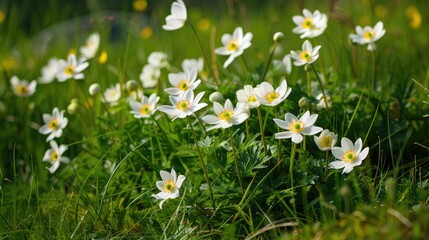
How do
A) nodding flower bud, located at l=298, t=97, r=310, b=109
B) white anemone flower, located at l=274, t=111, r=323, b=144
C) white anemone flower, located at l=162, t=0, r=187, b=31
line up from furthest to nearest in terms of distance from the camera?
1. white anemone flower, located at l=162, t=0, r=187, b=31
2. nodding flower bud, located at l=298, t=97, r=310, b=109
3. white anemone flower, located at l=274, t=111, r=323, b=144

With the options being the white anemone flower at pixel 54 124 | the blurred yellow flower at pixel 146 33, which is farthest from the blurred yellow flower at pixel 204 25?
the white anemone flower at pixel 54 124

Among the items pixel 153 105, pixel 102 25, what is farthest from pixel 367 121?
pixel 102 25

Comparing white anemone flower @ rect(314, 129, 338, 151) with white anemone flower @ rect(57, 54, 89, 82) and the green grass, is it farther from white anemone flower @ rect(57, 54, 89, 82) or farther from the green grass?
white anemone flower @ rect(57, 54, 89, 82)

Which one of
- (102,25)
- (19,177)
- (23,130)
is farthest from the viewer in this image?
(102,25)

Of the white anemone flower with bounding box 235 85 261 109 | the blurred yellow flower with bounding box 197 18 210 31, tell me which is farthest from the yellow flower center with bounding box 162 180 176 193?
the blurred yellow flower with bounding box 197 18 210 31

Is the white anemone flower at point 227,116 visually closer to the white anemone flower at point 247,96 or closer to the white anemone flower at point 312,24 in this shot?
the white anemone flower at point 247,96

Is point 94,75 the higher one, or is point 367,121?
point 367,121

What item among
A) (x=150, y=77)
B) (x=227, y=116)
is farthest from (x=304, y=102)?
(x=150, y=77)

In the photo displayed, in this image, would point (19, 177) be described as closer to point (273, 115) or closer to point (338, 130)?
point (273, 115)
